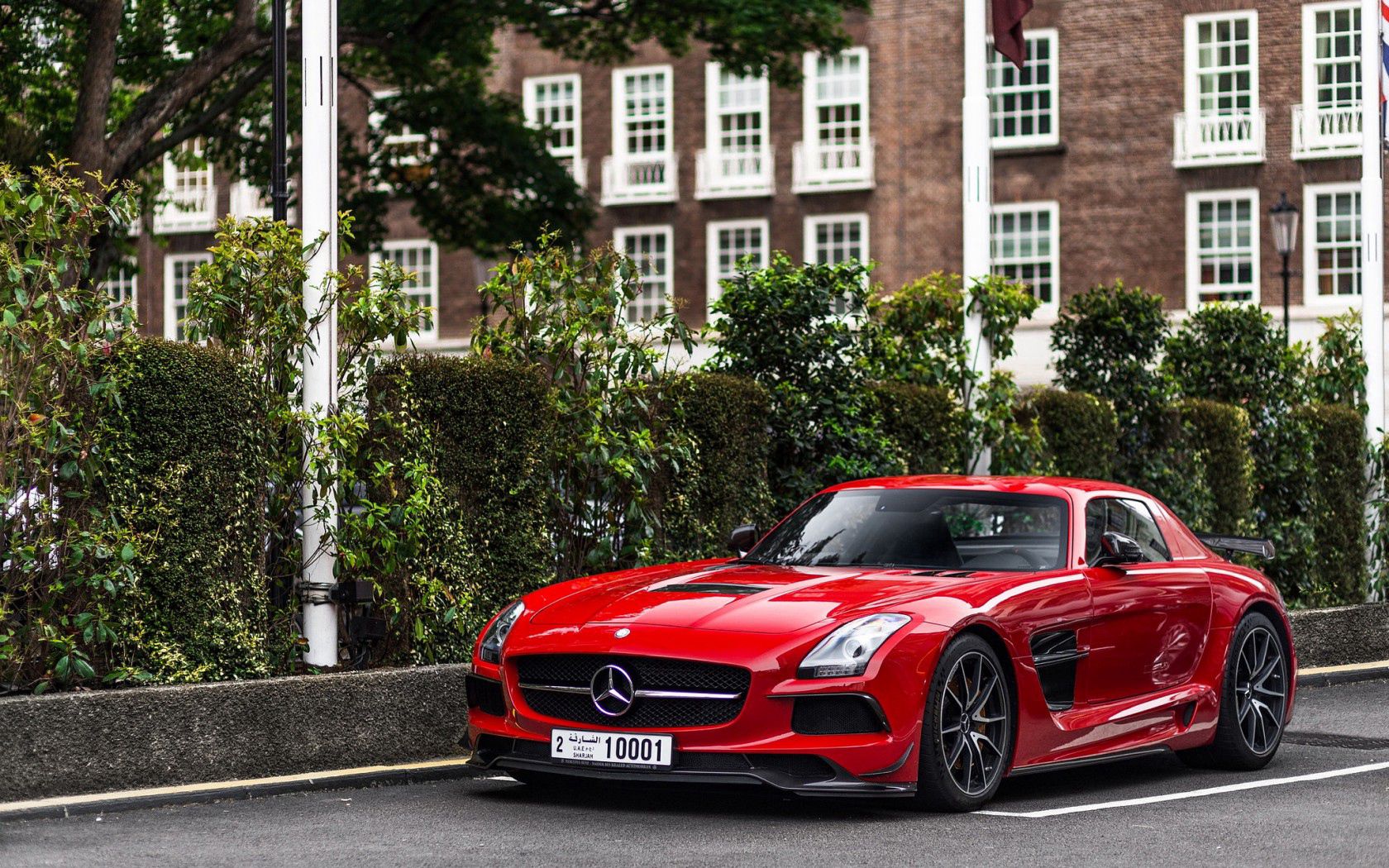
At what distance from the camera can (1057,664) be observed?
30.1 feet

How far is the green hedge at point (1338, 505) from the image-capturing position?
18.3 meters

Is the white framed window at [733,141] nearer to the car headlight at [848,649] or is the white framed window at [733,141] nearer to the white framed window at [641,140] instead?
the white framed window at [641,140]

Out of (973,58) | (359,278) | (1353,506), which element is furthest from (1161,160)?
(359,278)

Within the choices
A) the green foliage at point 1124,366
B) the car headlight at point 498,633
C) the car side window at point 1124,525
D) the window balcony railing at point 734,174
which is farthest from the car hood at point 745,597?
the window balcony railing at point 734,174

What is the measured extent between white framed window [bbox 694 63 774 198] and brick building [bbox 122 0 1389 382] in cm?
4

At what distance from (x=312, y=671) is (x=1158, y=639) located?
416cm

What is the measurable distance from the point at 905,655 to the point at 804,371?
558 cm

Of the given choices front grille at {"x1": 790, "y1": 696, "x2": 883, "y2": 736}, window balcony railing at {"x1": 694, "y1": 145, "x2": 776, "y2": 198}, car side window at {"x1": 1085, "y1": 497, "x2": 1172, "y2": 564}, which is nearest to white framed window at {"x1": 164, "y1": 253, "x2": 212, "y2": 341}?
window balcony railing at {"x1": 694, "y1": 145, "x2": 776, "y2": 198}

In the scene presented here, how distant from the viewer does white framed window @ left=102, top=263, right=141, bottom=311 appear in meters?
9.69

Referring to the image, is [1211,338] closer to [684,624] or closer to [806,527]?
[806,527]

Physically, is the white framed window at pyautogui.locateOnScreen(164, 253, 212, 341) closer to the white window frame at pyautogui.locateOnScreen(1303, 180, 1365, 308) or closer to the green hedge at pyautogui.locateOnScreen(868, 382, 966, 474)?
the white window frame at pyautogui.locateOnScreen(1303, 180, 1365, 308)

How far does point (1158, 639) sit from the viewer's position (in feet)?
32.5

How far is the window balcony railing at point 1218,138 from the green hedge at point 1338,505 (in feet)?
83.7

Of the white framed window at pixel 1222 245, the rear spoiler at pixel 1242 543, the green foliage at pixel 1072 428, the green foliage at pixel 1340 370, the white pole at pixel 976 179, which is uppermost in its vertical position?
the white framed window at pixel 1222 245
